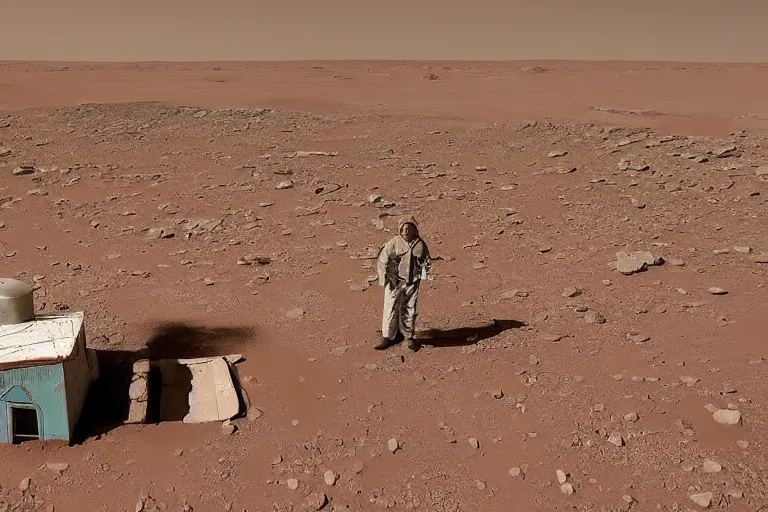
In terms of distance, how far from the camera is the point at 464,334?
7.63 metres

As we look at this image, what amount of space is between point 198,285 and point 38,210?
17.3 ft

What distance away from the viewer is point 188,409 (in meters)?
6.21

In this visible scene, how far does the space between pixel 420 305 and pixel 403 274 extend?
1583mm

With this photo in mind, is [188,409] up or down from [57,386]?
down

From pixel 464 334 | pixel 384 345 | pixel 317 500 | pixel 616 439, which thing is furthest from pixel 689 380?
pixel 317 500

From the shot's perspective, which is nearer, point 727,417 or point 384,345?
point 727,417

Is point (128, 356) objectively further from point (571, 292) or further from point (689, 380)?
point (689, 380)

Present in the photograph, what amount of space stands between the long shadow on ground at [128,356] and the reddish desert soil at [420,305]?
37mm

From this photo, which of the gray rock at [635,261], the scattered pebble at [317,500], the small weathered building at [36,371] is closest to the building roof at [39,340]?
the small weathered building at [36,371]

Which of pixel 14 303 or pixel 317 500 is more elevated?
pixel 14 303

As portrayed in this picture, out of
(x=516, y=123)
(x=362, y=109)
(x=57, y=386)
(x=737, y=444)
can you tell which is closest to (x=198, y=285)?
(x=57, y=386)

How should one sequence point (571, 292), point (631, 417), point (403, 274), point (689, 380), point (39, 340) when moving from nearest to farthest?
1. point (39, 340)
2. point (631, 417)
3. point (689, 380)
4. point (403, 274)
5. point (571, 292)

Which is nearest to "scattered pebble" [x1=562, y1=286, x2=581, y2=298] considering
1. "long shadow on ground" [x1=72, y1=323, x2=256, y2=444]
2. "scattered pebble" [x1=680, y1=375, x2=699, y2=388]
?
"scattered pebble" [x1=680, y1=375, x2=699, y2=388]

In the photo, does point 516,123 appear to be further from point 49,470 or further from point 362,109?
point 49,470
